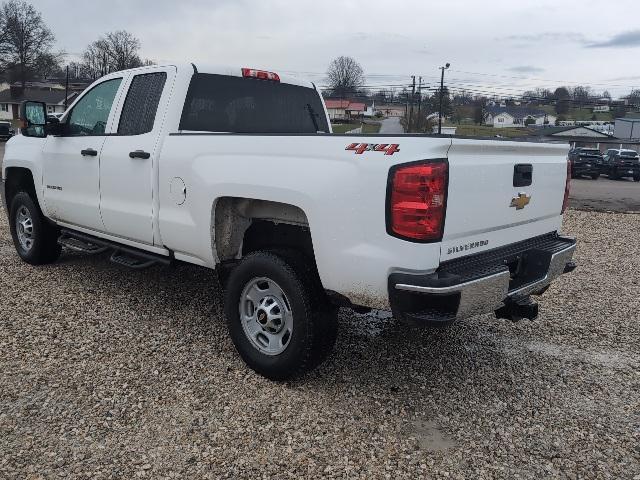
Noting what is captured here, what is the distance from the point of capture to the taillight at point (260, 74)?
4.66 metres

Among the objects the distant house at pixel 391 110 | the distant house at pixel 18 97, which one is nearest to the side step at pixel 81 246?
the distant house at pixel 391 110

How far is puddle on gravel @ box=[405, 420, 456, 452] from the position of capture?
299 cm

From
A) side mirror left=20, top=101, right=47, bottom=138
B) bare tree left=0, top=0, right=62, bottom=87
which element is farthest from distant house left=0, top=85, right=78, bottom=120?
side mirror left=20, top=101, right=47, bottom=138

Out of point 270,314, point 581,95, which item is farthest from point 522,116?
point 270,314

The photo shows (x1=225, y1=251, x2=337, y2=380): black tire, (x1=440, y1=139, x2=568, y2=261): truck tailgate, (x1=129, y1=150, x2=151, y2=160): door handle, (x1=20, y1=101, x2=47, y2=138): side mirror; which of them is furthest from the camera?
(x1=20, y1=101, x2=47, y2=138): side mirror

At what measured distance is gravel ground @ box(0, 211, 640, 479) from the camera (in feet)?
9.25

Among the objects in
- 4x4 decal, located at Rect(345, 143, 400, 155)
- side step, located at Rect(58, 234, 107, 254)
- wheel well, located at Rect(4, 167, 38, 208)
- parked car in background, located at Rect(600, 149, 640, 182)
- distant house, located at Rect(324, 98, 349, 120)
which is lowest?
parked car in background, located at Rect(600, 149, 640, 182)

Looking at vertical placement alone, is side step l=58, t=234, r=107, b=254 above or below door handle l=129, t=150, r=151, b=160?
below

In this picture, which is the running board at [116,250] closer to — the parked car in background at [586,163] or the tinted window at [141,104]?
the tinted window at [141,104]

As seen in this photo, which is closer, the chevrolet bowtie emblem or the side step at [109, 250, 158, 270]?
the chevrolet bowtie emblem

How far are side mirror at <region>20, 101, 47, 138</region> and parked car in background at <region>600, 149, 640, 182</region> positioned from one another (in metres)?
29.5

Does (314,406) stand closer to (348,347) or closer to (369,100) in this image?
A: (348,347)

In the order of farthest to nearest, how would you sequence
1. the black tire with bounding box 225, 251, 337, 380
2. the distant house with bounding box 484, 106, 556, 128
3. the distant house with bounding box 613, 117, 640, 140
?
the distant house with bounding box 484, 106, 556, 128 < the distant house with bounding box 613, 117, 640, 140 < the black tire with bounding box 225, 251, 337, 380

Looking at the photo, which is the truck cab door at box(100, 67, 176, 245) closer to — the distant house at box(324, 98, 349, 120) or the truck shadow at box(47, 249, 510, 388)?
the truck shadow at box(47, 249, 510, 388)
